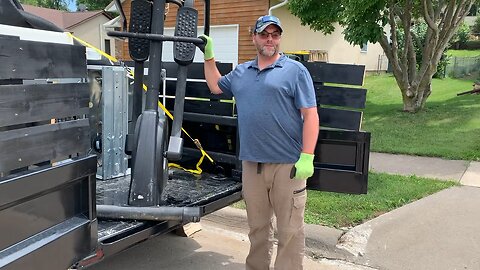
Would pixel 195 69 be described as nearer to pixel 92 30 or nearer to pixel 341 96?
pixel 341 96

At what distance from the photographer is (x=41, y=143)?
1.92 metres

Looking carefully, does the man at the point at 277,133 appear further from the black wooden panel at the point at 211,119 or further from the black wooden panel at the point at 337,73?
the black wooden panel at the point at 211,119

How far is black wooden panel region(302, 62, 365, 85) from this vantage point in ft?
11.7

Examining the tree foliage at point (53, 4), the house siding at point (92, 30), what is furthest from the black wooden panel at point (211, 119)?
the tree foliage at point (53, 4)

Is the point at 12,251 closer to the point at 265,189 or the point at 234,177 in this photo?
the point at 265,189

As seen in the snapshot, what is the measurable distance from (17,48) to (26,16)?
4.79ft

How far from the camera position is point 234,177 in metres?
4.01

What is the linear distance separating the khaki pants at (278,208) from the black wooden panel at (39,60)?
5.02 feet

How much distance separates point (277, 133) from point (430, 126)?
26.8 ft

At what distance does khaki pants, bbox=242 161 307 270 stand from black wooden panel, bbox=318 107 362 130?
66 cm

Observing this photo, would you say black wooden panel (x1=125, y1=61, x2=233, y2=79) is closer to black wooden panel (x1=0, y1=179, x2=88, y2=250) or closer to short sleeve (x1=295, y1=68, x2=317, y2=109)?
short sleeve (x1=295, y1=68, x2=317, y2=109)

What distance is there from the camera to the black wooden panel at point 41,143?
5.76 ft

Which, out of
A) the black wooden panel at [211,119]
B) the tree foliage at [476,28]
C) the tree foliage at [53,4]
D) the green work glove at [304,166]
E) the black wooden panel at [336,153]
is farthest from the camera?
the tree foliage at [53,4]

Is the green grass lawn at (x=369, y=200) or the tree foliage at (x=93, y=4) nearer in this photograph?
the green grass lawn at (x=369, y=200)
